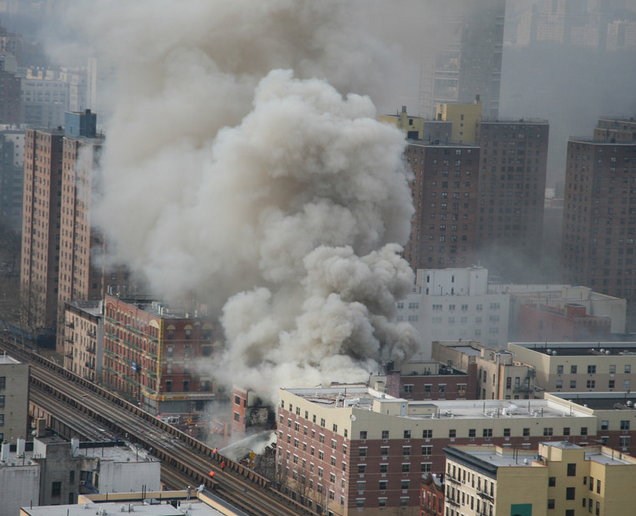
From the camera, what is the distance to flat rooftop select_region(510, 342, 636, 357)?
59691 millimetres

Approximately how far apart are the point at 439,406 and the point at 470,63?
71247 mm

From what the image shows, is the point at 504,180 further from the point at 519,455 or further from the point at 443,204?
the point at 519,455

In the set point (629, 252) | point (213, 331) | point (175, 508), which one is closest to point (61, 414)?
point (213, 331)

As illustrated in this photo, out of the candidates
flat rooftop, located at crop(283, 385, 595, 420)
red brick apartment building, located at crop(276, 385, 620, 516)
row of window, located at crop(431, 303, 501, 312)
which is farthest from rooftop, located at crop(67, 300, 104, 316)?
red brick apartment building, located at crop(276, 385, 620, 516)

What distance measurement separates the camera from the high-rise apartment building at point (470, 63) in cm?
11638

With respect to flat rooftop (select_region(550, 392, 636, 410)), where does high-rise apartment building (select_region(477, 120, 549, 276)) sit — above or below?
above

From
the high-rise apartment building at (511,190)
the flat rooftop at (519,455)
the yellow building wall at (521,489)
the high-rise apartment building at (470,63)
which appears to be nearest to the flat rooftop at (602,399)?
the flat rooftop at (519,455)

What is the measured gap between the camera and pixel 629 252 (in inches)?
3410

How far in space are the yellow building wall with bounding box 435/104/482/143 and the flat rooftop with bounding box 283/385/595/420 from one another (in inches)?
1802

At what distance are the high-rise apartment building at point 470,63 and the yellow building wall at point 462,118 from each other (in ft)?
56.5

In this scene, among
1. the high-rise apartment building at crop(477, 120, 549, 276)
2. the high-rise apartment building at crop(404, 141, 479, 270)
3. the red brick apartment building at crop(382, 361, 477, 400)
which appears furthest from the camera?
the high-rise apartment building at crop(477, 120, 549, 276)

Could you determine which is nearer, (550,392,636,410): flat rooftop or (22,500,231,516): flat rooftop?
(22,500,231,516): flat rooftop

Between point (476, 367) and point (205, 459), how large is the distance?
1093cm

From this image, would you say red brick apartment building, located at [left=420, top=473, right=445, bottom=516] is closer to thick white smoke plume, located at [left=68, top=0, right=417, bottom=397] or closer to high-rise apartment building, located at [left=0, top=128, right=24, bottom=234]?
thick white smoke plume, located at [left=68, top=0, right=417, bottom=397]
